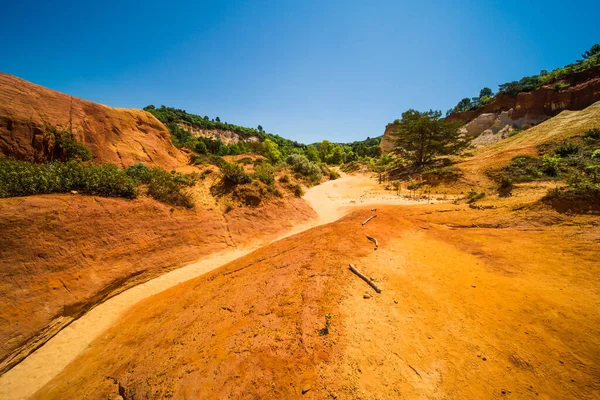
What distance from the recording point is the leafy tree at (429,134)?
86.5 ft

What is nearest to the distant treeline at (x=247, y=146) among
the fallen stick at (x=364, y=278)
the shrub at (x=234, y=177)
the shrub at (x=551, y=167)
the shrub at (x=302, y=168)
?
the shrub at (x=302, y=168)

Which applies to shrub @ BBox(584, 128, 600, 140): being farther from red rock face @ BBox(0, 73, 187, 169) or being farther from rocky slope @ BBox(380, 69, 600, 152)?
red rock face @ BBox(0, 73, 187, 169)

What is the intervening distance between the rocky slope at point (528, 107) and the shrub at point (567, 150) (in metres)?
9.78

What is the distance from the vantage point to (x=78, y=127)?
12.2 meters

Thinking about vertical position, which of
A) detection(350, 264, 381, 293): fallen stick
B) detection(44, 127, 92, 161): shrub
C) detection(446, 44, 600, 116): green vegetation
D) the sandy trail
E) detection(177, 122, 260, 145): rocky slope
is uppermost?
detection(177, 122, 260, 145): rocky slope

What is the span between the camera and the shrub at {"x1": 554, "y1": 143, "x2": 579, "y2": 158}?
1697 centimetres

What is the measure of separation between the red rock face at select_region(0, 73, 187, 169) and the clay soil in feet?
36.5

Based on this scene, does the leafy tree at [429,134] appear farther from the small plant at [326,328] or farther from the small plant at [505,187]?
the small plant at [326,328]

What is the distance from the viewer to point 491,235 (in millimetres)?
7605

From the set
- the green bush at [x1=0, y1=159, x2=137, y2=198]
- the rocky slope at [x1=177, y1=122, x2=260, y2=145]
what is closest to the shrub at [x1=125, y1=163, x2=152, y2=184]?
the green bush at [x1=0, y1=159, x2=137, y2=198]

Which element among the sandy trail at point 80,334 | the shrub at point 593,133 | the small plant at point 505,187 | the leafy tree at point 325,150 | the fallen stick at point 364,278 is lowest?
the sandy trail at point 80,334

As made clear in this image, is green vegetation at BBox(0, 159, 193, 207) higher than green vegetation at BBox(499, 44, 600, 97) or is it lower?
lower

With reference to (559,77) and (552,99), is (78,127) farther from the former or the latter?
(559,77)

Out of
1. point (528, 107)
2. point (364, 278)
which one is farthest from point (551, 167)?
point (528, 107)
